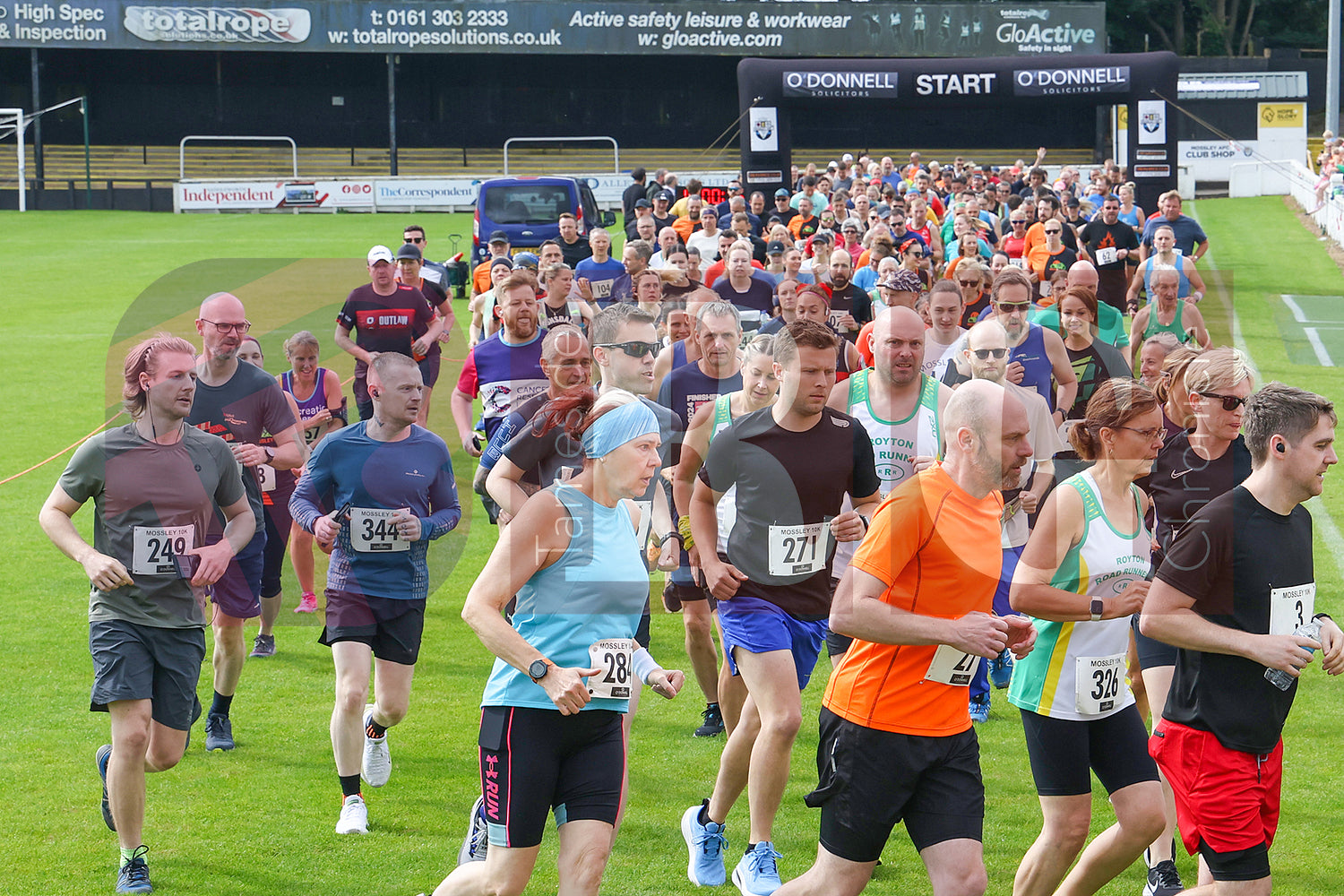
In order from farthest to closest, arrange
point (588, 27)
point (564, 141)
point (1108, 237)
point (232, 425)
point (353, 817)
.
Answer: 1. point (564, 141)
2. point (588, 27)
3. point (1108, 237)
4. point (232, 425)
5. point (353, 817)

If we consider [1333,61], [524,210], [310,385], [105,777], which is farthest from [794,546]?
[1333,61]

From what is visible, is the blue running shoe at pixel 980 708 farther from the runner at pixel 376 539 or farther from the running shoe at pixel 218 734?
the running shoe at pixel 218 734

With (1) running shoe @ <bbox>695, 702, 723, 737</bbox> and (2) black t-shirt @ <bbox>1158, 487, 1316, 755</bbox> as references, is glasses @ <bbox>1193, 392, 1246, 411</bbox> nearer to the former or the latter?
(2) black t-shirt @ <bbox>1158, 487, 1316, 755</bbox>

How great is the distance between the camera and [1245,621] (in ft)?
Result: 13.4

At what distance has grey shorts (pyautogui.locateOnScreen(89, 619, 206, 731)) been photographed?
5.21 metres

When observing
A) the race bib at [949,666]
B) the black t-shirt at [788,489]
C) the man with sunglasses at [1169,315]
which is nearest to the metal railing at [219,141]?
the man with sunglasses at [1169,315]

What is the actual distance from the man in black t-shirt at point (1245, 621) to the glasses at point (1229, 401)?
2.84 ft

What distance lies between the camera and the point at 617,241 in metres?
33.2

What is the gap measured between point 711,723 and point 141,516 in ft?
10.7

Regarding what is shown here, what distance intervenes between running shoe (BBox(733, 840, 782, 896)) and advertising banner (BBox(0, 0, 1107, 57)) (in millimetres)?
45773

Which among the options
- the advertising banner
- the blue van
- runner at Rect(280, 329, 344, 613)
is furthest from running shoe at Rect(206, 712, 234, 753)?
the advertising banner

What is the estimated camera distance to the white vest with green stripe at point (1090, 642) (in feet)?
14.8

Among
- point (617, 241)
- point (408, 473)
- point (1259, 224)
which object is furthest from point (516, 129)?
point (408, 473)

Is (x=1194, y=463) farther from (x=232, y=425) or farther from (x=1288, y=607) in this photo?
(x=232, y=425)
